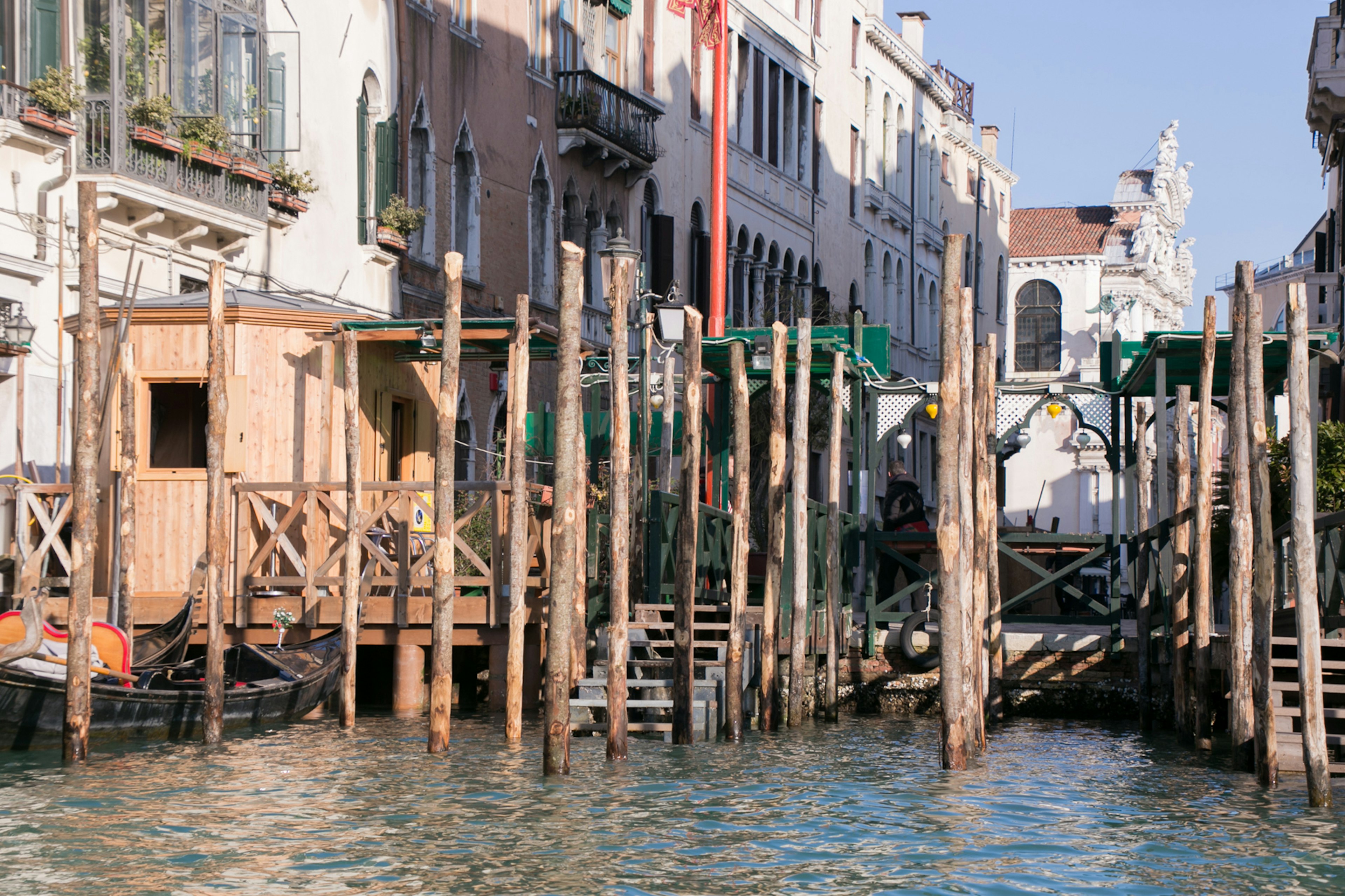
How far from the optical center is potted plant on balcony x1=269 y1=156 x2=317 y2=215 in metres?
17.2

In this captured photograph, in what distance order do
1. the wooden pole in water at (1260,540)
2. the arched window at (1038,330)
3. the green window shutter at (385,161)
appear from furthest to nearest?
the arched window at (1038,330) → the green window shutter at (385,161) → the wooden pole in water at (1260,540)

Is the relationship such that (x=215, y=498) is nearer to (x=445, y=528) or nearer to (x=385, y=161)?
(x=445, y=528)

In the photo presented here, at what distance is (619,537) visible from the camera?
11.3 m

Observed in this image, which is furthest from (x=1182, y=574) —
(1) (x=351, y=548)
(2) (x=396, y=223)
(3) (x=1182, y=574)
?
(2) (x=396, y=223)

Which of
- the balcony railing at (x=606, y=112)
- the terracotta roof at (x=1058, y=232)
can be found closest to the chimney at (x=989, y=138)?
the terracotta roof at (x=1058, y=232)

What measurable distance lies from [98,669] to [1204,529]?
7.40 metres

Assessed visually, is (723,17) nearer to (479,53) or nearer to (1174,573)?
(479,53)

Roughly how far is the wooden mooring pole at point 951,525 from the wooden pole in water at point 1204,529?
77.1 inches

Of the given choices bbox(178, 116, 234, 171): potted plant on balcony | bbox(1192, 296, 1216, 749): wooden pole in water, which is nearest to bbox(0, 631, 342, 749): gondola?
bbox(178, 116, 234, 171): potted plant on balcony

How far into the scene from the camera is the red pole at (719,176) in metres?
18.1

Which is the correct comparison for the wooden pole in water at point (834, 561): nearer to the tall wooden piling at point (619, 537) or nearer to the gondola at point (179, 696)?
the tall wooden piling at point (619, 537)

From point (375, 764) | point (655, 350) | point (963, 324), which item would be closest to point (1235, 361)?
point (963, 324)

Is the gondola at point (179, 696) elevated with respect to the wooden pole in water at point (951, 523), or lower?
lower

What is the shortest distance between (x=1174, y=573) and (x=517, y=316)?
5.02 metres
